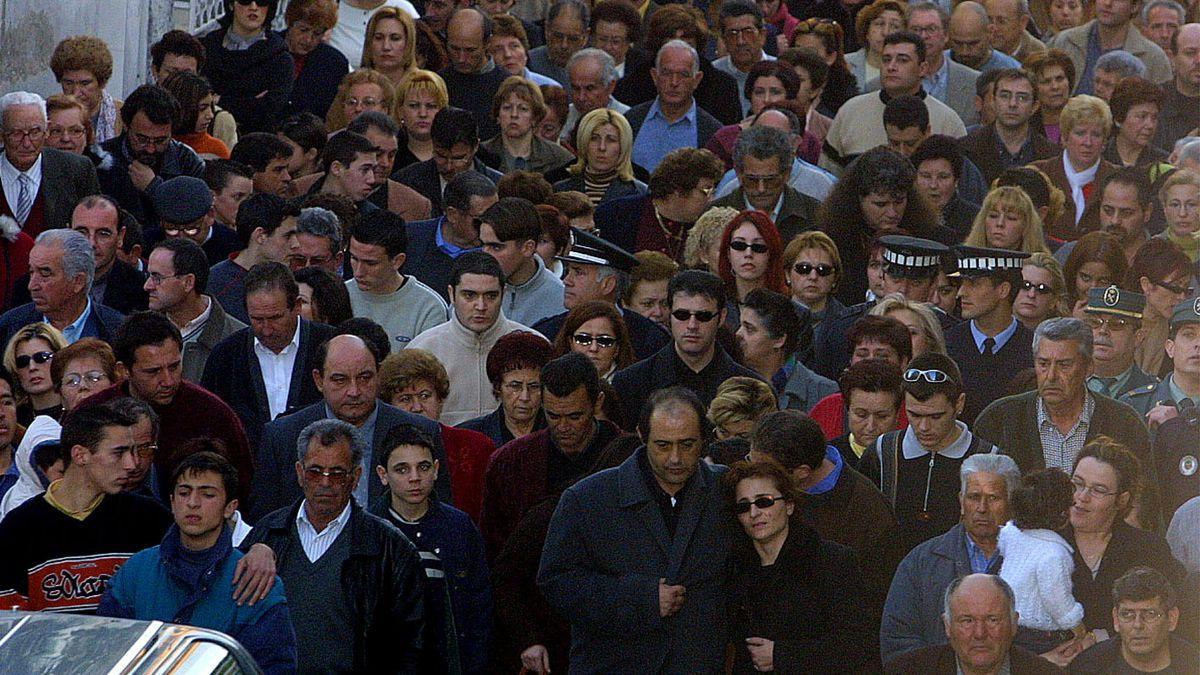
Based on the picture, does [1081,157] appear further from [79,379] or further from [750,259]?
[79,379]

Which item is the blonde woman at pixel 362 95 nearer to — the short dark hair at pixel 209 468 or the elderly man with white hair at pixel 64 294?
the elderly man with white hair at pixel 64 294

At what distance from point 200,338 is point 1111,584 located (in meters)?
4.47

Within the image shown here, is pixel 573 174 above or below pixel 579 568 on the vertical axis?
above

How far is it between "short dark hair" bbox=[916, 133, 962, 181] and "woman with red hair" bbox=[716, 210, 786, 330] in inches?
84.2

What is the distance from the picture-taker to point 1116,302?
1063 centimetres

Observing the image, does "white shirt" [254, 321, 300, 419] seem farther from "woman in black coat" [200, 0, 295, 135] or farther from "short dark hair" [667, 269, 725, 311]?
"woman in black coat" [200, 0, 295, 135]

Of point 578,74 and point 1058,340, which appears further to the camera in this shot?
point 578,74

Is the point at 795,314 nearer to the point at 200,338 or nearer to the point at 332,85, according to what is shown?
the point at 200,338

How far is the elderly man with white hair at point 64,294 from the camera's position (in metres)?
10.1

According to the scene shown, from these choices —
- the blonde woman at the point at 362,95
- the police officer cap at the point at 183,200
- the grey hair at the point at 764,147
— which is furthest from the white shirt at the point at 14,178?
the grey hair at the point at 764,147

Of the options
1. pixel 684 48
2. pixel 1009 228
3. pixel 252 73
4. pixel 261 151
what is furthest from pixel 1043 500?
pixel 252 73

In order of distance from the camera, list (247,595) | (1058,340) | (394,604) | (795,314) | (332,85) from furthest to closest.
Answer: (332,85) < (795,314) < (1058,340) < (394,604) < (247,595)

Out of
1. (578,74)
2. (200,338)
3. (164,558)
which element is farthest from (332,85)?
(164,558)

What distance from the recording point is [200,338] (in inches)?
412
